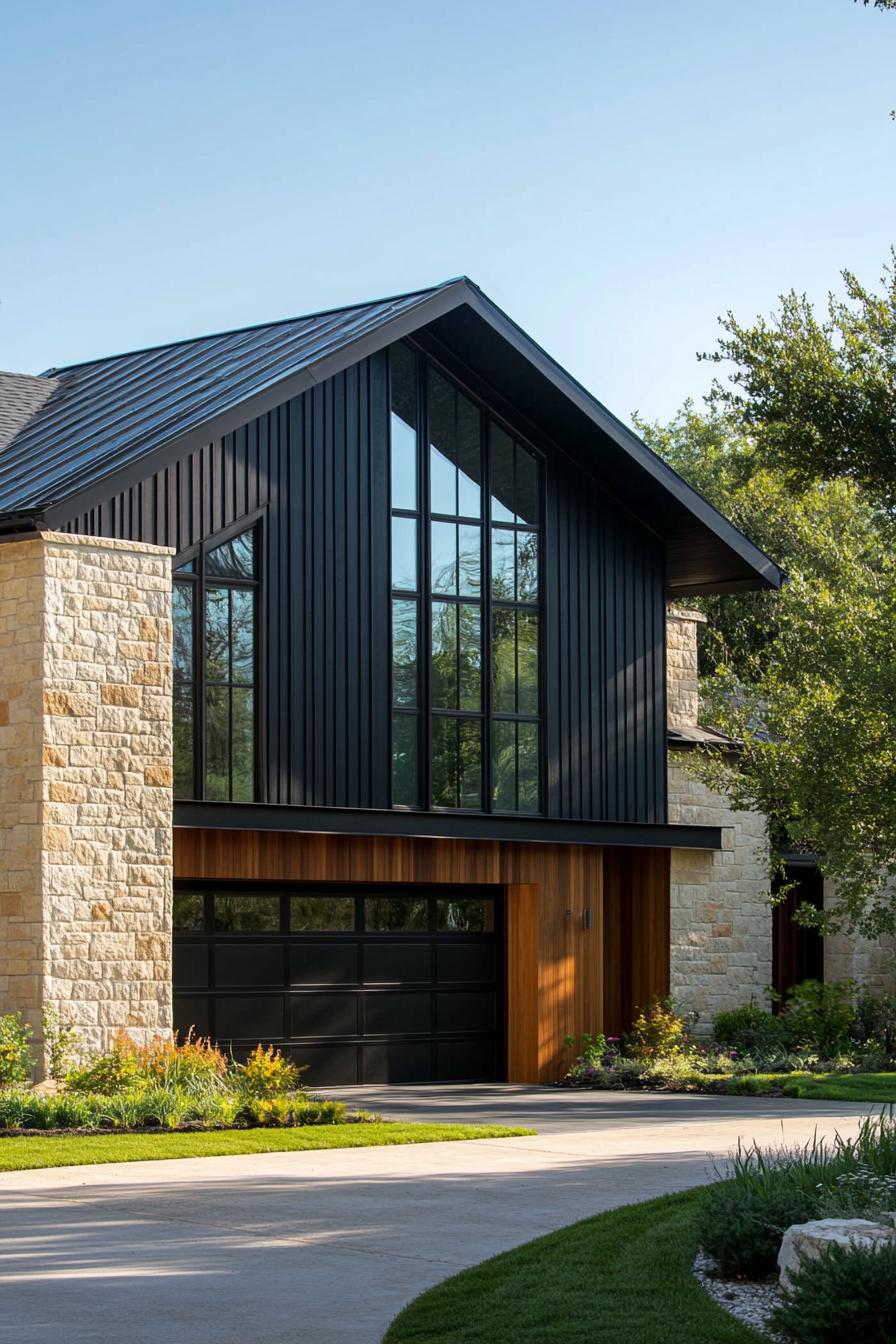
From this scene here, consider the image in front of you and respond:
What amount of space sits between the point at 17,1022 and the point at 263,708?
4.46m

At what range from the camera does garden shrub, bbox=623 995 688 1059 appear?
76.3 ft

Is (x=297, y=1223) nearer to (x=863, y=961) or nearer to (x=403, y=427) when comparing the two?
(x=403, y=427)

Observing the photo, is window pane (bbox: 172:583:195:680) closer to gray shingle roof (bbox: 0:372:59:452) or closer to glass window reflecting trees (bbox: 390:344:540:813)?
glass window reflecting trees (bbox: 390:344:540:813)

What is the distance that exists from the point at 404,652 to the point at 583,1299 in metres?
13.7

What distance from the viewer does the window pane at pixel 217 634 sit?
19625mm

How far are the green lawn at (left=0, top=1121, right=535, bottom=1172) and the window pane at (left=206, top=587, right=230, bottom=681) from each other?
5.41 m

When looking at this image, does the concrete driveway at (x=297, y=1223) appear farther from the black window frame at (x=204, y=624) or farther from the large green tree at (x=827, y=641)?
the black window frame at (x=204, y=624)

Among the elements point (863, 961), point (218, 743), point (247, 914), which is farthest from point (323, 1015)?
point (863, 961)

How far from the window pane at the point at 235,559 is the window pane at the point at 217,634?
0.22 metres

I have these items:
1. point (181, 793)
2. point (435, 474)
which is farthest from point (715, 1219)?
point (435, 474)

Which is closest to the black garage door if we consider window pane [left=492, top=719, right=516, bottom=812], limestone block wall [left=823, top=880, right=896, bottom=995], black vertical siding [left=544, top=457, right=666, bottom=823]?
window pane [left=492, top=719, right=516, bottom=812]

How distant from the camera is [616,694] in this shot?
23.7 m

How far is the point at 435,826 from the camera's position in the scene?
21438 millimetres

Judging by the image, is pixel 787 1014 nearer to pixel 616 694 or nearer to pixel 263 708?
pixel 616 694
